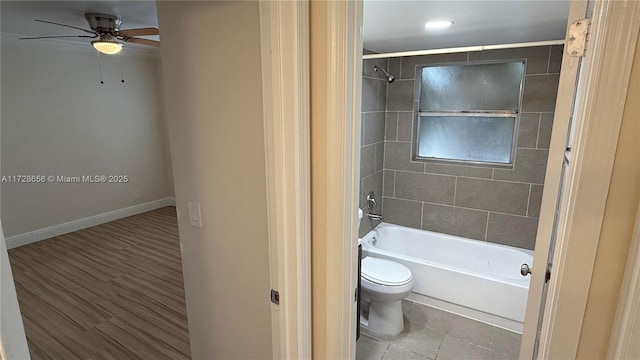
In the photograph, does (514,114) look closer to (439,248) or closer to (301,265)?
(439,248)

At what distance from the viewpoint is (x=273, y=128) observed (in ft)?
3.64

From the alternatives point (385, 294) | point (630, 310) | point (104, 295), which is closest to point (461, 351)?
point (385, 294)

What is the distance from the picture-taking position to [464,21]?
2094mm

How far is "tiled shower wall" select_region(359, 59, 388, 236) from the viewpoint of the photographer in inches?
125

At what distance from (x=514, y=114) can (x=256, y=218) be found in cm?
273

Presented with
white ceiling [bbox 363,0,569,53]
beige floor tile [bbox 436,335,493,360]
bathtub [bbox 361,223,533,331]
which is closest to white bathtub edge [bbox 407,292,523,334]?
bathtub [bbox 361,223,533,331]

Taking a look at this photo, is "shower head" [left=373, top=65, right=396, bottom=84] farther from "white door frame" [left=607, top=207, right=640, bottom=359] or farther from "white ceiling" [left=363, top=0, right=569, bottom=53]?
"white door frame" [left=607, top=207, right=640, bottom=359]

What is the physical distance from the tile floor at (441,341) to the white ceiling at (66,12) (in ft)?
9.52

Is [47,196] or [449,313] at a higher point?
[47,196]

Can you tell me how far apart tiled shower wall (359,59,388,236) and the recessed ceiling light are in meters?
0.93

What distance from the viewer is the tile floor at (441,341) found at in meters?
2.31

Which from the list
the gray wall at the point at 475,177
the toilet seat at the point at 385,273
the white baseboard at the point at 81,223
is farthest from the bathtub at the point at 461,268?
the white baseboard at the point at 81,223

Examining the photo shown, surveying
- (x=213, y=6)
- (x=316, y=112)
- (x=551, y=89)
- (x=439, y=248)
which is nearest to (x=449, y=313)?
(x=439, y=248)

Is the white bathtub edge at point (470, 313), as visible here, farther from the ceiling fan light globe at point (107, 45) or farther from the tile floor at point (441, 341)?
the ceiling fan light globe at point (107, 45)
